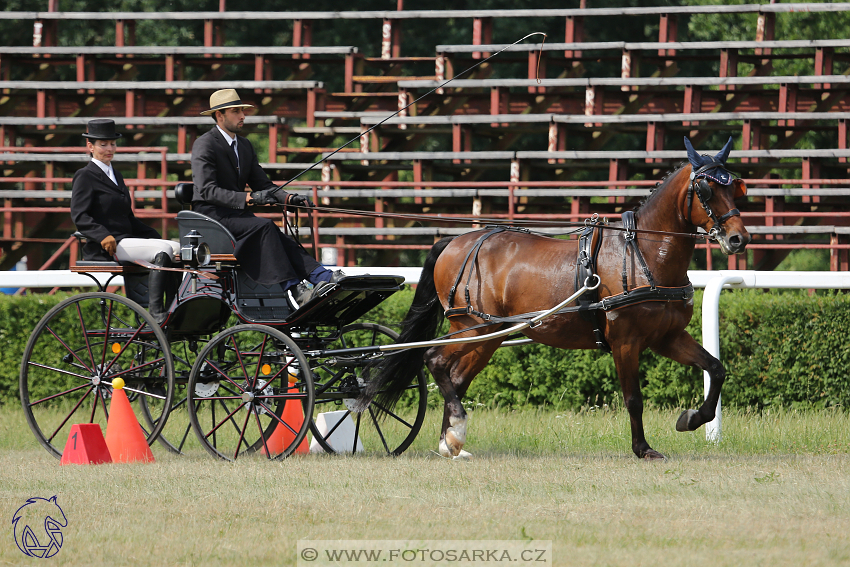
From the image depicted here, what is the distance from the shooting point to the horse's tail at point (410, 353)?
6.80 meters

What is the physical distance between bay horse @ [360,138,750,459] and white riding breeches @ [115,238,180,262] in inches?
63.9

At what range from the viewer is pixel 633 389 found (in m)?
6.35

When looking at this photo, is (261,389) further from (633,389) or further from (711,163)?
(711,163)

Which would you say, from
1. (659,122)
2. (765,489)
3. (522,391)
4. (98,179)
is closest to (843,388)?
(522,391)

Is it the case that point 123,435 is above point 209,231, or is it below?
below

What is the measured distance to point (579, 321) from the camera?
21.4 feet

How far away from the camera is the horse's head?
6051mm

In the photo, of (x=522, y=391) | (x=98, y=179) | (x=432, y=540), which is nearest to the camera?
(x=432, y=540)

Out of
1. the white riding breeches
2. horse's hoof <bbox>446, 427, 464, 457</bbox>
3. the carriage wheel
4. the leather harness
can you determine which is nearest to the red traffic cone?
the carriage wheel

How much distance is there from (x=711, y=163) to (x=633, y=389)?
4.72 feet

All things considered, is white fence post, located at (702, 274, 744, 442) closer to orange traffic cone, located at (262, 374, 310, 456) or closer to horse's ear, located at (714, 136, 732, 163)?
horse's ear, located at (714, 136, 732, 163)

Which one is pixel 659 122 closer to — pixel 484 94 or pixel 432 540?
pixel 484 94

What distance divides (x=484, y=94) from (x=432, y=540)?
534 inches

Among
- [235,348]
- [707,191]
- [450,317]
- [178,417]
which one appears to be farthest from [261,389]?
[707,191]
